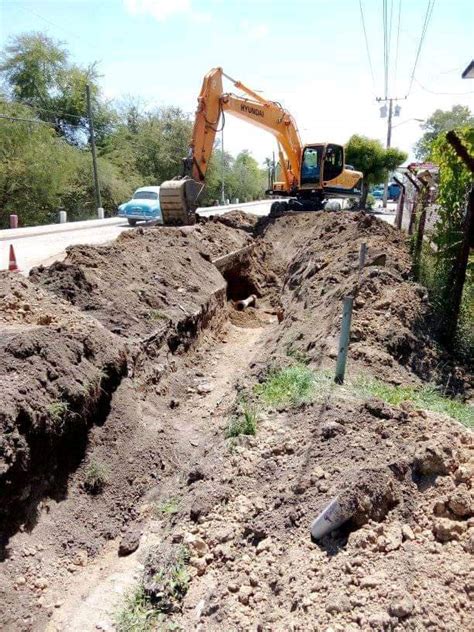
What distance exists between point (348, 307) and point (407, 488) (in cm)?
197

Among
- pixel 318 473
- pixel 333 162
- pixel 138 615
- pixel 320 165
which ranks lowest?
pixel 138 615

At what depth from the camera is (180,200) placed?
13.9 meters

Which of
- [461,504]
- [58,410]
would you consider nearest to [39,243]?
[58,410]

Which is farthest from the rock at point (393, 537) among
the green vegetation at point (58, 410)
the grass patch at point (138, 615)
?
the green vegetation at point (58, 410)

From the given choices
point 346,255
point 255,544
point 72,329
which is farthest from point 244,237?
point 255,544

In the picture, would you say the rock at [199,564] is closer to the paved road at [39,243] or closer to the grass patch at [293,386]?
the grass patch at [293,386]

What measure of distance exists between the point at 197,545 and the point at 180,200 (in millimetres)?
11449

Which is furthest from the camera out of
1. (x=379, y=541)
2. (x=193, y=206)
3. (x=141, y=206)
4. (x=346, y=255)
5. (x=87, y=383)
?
(x=141, y=206)

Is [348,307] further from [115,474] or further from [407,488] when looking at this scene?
[115,474]

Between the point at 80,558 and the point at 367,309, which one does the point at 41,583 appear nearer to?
the point at 80,558

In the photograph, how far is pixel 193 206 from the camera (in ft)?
47.5

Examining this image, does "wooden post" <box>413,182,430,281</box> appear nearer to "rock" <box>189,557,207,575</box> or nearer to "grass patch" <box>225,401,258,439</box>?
"grass patch" <box>225,401,258,439</box>

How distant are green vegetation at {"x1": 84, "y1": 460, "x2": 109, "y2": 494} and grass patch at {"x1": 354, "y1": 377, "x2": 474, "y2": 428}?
102 inches

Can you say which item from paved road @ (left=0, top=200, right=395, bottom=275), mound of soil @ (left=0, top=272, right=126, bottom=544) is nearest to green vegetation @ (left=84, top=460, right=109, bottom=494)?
mound of soil @ (left=0, top=272, right=126, bottom=544)
